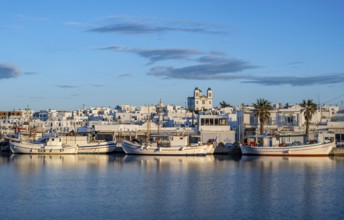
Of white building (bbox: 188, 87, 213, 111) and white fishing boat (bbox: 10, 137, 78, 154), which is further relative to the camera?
white building (bbox: 188, 87, 213, 111)

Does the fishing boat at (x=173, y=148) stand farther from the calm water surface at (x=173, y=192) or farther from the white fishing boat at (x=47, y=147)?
the calm water surface at (x=173, y=192)

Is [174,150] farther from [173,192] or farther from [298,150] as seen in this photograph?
[173,192]

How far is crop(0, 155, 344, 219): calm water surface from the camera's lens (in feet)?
96.3

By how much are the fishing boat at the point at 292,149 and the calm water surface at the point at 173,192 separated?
47.0 feet

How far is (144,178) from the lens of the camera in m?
44.7

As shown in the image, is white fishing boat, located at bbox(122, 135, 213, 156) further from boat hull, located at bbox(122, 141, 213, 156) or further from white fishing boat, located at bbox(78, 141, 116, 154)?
white fishing boat, located at bbox(78, 141, 116, 154)

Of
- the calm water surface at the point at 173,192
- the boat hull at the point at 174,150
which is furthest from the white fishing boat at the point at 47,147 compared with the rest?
the calm water surface at the point at 173,192

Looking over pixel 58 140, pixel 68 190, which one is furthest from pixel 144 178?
pixel 58 140

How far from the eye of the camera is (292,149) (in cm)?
6988

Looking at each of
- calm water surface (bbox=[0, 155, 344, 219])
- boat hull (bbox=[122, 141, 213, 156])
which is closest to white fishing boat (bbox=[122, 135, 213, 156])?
boat hull (bbox=[122, 141, 213, 156])

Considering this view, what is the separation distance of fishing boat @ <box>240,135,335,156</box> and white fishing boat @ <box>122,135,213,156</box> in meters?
5.25

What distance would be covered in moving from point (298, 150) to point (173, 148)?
15500 mm

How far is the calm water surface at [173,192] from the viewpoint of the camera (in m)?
29.3

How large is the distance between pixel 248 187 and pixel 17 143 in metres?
47.9
